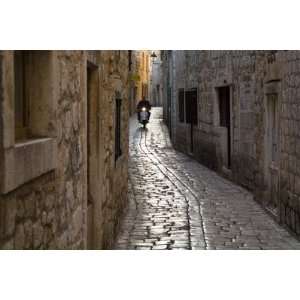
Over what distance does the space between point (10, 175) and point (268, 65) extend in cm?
677

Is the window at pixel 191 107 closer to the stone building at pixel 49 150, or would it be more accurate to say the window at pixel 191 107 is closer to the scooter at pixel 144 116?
the scooter at pixel 144 116

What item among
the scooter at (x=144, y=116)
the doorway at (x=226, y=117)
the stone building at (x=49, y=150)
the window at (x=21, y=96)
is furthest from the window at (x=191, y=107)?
the window at (x=21, y=96)

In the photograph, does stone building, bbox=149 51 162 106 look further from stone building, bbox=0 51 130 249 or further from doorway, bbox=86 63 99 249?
stone building, bbox=0 51 130 249

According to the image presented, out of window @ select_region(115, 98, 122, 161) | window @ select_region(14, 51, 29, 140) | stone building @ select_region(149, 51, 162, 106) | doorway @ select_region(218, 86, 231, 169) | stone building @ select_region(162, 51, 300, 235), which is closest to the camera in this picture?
window @ select_region(14, 51, 29, 140)

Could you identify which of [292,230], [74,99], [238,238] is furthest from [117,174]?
[74,99]

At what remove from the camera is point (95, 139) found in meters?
5.58

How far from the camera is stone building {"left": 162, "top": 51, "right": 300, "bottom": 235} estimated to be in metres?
7.18

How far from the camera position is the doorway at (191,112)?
16047 millimetres

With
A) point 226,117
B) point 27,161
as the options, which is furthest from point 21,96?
point 226,117

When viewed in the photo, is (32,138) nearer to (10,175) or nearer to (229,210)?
(10,175)

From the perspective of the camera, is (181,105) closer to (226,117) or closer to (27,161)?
(226,117)

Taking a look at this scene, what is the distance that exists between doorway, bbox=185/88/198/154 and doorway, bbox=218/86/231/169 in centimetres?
278

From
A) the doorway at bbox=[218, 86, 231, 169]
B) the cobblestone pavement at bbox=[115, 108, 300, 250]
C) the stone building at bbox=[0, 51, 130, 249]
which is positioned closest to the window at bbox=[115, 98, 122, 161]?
the cobblestone pavement at bbox=[115, 108, 300, 250]
